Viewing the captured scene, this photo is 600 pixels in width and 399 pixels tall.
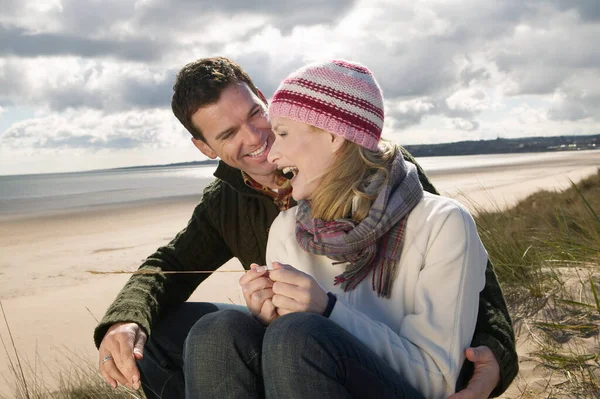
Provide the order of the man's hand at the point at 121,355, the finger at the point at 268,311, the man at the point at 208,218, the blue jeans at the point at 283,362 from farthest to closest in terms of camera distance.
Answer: the man at the point at 208,218
the man's hand at the point at 121,355
the finger at the point at 268,311
the blue jeans at the point at 283,362

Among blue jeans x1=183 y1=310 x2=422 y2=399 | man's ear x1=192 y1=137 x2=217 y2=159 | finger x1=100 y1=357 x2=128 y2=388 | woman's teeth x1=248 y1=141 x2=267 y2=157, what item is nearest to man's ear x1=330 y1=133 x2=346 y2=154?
blue jeans x1=183 y1=310 x2=422 y2=399

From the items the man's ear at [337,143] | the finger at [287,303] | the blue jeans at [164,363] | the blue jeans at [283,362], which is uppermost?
the man's ear at [337,143]

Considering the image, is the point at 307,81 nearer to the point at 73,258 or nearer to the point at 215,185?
the point at 215,185

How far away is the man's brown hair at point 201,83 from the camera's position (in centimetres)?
306

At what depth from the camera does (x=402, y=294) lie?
6.49 ft

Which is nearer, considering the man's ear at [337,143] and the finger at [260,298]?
the finger at [260,298]

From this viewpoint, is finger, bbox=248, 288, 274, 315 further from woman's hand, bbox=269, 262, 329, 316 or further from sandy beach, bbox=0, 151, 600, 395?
sandy beach, bbox=0, 151, 600, 395

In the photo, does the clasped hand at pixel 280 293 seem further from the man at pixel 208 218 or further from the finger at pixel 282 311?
the man at pixel 208 218

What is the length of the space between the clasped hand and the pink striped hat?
580 mm

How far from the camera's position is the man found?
261cm

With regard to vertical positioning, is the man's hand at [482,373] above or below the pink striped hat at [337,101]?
below

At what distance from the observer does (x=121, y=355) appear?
7.27 ft

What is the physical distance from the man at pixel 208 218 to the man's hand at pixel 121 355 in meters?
0.03

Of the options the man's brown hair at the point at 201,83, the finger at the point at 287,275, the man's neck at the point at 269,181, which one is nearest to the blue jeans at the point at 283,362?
the finger at the point at 287,275
